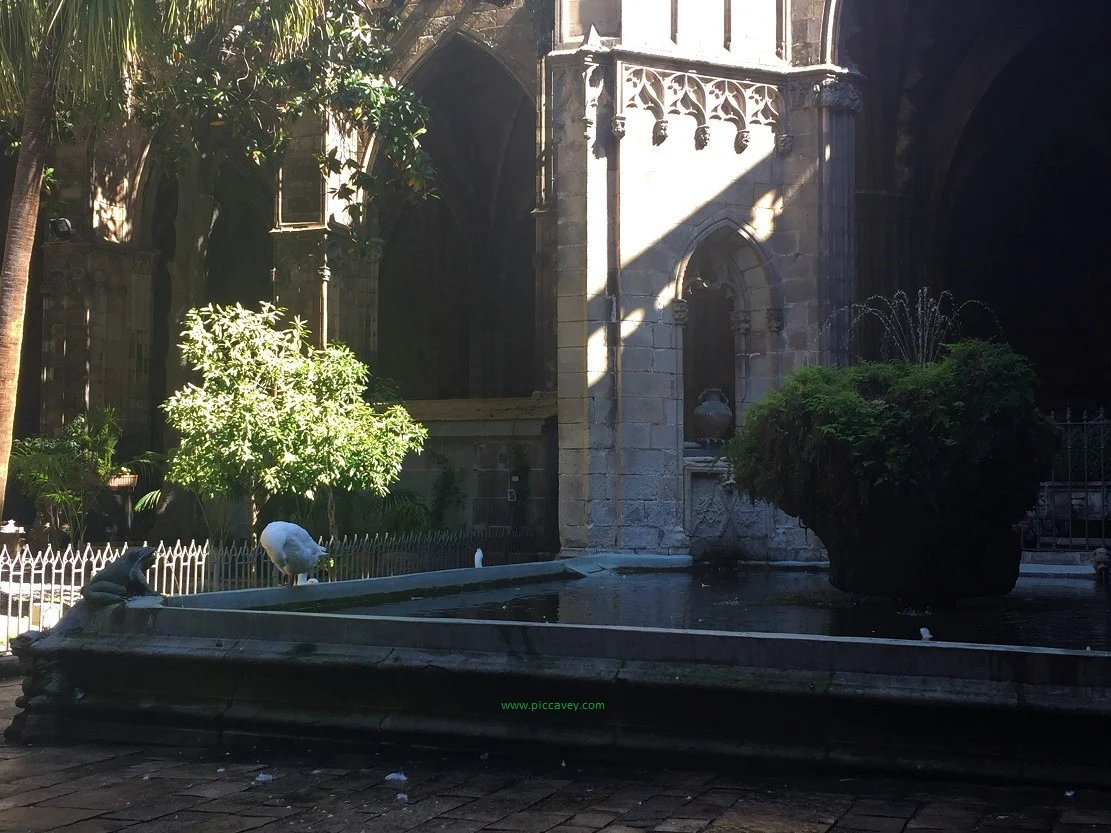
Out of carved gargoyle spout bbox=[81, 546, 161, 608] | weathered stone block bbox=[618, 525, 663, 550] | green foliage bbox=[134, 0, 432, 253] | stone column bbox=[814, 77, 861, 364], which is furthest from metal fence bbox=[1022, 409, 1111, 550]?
carved gargoyle spout bbox=[81, 546, 161, 608]

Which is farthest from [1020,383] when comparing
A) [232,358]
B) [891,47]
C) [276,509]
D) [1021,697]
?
[891,47]

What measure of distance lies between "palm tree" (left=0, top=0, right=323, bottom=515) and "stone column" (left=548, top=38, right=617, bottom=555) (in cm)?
332

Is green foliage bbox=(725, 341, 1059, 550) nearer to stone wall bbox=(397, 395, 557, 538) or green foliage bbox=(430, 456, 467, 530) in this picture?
stone wall bbox=(397, 395, 557, 538)

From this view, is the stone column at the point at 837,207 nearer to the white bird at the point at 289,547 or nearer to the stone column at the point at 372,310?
the stone column at the point at 372,310

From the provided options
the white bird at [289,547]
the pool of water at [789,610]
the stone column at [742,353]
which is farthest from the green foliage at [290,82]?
the white bird at [289,547]

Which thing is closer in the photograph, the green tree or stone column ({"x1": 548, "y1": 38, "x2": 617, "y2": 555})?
the green tree

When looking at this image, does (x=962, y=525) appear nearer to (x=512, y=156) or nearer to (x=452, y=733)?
(x=452, y=733)

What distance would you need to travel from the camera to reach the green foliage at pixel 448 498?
17.7 metres

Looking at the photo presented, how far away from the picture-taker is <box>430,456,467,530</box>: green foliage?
17688 millimetres

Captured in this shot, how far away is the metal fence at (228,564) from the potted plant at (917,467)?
4.78m

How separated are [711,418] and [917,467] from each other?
750 centimetres

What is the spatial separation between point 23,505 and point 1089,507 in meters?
16.4

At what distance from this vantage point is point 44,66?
499 inches

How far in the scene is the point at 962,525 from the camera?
878 centimetres
